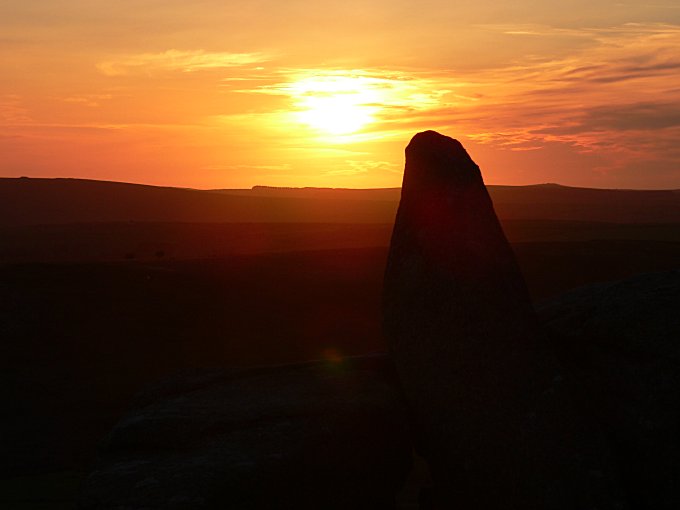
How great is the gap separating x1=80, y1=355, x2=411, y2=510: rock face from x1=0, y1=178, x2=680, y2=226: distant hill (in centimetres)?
9411

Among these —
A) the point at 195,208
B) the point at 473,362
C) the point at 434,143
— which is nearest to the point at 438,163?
the point at 434,143

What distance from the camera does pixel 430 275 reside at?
11938 mm

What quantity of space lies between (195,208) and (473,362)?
113m

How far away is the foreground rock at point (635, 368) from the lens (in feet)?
33.9

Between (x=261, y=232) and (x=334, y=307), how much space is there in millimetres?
54819

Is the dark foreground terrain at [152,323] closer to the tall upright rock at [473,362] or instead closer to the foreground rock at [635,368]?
the tall upright rock at [473,362]

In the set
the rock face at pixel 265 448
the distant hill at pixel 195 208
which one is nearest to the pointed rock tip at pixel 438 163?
the rock face at pixel 265 448

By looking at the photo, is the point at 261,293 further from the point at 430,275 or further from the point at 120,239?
the point at 120,239

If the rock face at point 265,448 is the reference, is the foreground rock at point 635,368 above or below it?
above

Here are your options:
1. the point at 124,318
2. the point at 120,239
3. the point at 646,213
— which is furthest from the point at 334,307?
the point at 646,213

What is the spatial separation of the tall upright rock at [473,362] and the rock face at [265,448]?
0.59 meters

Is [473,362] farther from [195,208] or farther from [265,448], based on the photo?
[195,208]

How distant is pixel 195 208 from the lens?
121688mm

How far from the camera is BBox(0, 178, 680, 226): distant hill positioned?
10881 cm
